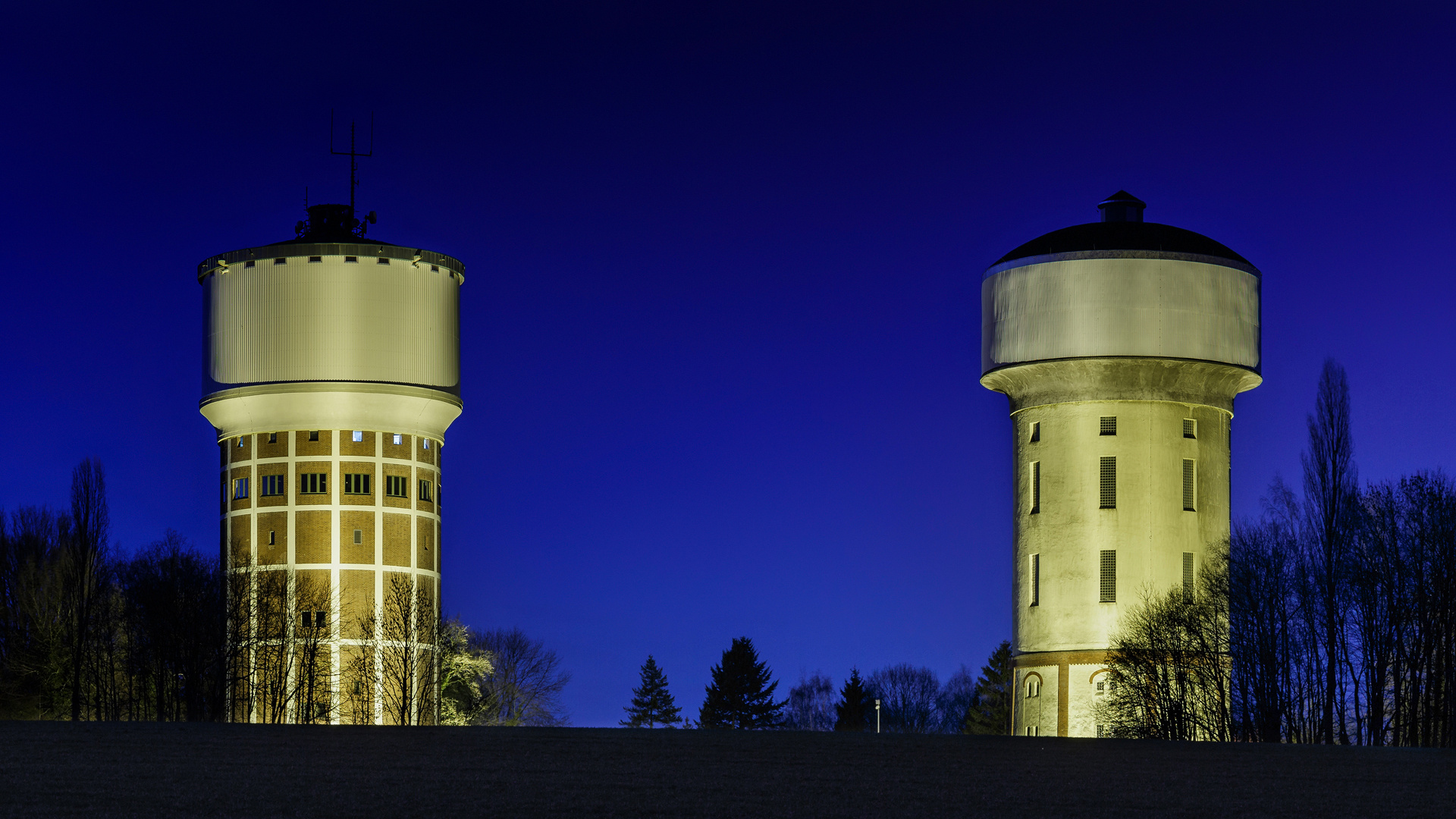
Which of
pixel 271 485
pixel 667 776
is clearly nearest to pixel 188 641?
pixel 271 485

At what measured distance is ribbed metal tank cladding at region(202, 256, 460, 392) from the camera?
8006cm

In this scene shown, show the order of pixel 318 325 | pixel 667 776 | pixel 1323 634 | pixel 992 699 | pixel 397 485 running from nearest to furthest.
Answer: pixel 667 776
pixel 1323 634
pixel 318 325
pixel 397 485
pixel 992 699

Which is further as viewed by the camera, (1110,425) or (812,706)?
(812,706)

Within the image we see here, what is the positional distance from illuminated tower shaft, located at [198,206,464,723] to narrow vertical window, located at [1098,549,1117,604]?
27722 millimetres

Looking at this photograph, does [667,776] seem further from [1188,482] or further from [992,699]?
[992,699]

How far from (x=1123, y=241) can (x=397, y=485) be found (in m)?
32.7

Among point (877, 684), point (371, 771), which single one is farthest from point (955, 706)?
point (371, 771)

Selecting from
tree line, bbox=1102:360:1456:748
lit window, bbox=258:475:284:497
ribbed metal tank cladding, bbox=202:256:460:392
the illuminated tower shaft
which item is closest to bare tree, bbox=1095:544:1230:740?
tree line, bbox=1102:360:1456:748

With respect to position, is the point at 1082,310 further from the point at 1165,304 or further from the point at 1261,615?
the point at 1261,615

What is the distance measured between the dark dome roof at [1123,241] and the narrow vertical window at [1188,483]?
6.73 m

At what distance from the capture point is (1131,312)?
64.4 m

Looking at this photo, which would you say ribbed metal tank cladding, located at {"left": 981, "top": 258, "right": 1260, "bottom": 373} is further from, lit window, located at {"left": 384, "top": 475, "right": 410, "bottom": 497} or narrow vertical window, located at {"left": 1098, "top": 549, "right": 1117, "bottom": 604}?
lit window, located at {"left": 384, "top": 475, "right": 410, "bottom": 497}

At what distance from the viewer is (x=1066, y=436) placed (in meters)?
65.4

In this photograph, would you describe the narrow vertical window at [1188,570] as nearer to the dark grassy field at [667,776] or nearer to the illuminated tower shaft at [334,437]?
the dark grassy field at [667,776]
